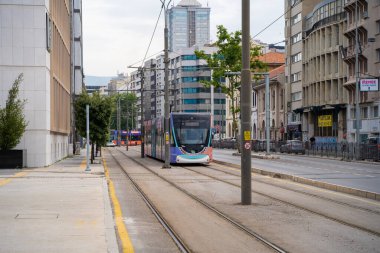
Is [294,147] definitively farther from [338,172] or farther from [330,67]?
[338,172]

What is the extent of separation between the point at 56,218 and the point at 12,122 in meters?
19.4

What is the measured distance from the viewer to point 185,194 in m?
20.5

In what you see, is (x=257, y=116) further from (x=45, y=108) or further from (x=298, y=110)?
(x=45, y=108)

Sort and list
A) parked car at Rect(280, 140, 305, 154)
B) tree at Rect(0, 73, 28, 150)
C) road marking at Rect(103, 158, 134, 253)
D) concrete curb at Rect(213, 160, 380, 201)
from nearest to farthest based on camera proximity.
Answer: road marking at Rect(103, 158, 134, 253) → concrete curb at Rect(213, 160, 380, 201) → tree at Rect(0, 73, 28, 150) → parked car at Rect(280, 140, 305, 154)

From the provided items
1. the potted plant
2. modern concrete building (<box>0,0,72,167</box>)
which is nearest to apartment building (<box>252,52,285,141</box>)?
modern concrete building (<box>0,0,72,167</box>)

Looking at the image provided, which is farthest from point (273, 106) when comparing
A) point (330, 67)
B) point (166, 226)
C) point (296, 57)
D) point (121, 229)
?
point (121, 229)

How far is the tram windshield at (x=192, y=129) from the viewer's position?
39.2 metres

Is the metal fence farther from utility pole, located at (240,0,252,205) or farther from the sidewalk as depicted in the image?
utility pole, located at (240,0,252,205)

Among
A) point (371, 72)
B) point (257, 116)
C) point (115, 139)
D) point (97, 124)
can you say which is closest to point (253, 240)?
point (97, 124)

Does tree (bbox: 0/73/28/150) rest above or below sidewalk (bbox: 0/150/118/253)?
above

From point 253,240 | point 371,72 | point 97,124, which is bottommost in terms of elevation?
point 253,240

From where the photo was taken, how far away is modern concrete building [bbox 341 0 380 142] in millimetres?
62406

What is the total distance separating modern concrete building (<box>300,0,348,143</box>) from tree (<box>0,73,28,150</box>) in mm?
45539

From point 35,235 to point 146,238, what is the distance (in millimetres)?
1835
